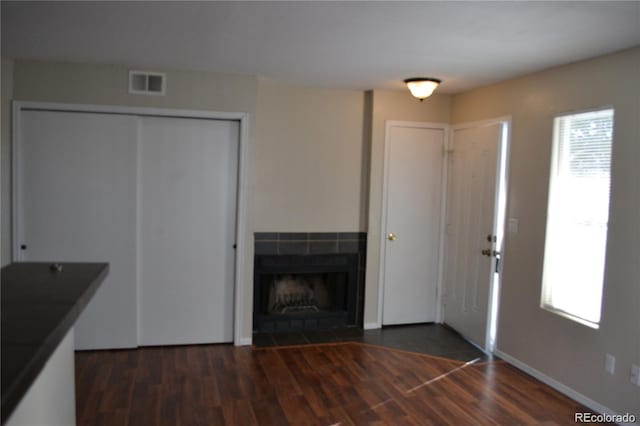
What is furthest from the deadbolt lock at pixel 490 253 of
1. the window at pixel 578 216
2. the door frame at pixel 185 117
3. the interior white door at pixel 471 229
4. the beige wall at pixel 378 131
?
the door frame at pixel 185 117

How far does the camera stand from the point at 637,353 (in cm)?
292

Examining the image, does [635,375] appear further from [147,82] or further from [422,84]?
[147,82]

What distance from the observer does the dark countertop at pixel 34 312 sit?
3.23ft

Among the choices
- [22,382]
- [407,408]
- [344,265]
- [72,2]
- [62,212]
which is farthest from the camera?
[344,265]

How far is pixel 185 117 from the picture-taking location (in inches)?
162

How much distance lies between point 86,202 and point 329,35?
7.83ft

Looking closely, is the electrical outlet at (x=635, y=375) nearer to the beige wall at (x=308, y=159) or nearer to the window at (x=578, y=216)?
the window at (x=578, y=216)

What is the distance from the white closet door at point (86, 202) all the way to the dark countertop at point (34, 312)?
194 cm

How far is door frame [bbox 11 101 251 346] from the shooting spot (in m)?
3.82

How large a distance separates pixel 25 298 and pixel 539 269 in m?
3.30

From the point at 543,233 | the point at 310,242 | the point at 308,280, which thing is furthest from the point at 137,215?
the point at 543,233

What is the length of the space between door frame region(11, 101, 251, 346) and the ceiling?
35cm

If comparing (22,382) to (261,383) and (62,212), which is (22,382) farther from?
(62,212)

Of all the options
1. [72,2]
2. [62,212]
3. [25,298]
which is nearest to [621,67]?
[72,2]
